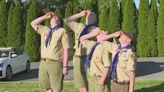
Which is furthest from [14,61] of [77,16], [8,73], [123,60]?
[123,60]

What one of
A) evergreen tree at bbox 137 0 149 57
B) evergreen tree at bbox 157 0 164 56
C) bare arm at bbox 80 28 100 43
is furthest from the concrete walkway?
bare arm at bbox 80 28 100 43

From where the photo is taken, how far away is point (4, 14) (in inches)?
1265

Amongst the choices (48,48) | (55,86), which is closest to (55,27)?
(48,48)

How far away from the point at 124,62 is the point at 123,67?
0.10 m

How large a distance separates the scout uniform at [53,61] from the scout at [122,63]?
179cm

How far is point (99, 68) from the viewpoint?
899 centimetres

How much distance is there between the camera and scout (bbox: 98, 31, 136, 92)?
Result: 8.73m

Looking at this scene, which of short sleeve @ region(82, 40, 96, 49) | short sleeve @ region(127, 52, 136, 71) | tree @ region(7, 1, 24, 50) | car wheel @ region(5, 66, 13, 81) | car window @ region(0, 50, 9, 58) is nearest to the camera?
short sleeve @ region(127, 52, 136, 71)

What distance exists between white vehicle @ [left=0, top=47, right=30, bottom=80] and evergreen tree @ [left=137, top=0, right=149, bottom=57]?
9.15 meters

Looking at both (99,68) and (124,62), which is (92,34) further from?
(124,62)

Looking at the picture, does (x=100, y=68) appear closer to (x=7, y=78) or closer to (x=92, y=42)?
(x=92, y=42)

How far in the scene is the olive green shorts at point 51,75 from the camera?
10.7m

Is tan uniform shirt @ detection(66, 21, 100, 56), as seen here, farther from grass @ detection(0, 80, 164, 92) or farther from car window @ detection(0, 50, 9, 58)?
car window @ detection(0, 50, 9, 58)

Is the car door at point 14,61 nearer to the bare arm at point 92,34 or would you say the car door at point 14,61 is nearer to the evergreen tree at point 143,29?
the evergreen tree at point 143,29
